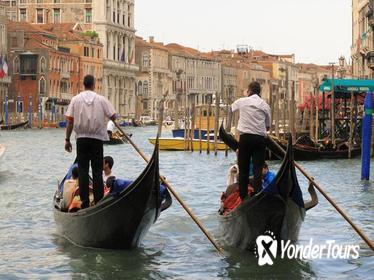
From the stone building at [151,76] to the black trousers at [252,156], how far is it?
2183 inches

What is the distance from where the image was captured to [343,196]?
9953mm

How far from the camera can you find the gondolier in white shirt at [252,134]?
5559 mm

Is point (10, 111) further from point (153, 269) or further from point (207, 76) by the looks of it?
point (153, 269)

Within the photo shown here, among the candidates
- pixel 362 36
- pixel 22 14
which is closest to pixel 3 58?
pixel 22 14

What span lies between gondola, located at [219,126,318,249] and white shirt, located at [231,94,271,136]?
1.22 ft

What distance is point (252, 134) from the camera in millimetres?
5559

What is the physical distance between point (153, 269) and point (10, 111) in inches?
1566

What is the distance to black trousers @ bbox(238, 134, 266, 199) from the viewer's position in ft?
18.3

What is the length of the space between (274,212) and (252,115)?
1.77 feet

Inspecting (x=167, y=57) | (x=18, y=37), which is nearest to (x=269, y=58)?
(x=167, y=57)

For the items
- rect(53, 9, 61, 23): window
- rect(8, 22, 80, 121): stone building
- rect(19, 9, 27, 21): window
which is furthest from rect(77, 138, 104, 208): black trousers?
rect(19, 9, 27, 21): window

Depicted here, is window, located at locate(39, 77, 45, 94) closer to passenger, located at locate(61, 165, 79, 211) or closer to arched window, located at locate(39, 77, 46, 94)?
arched window, located at locate(39, 77, 46, 94)

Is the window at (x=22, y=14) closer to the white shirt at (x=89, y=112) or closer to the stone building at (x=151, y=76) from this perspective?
the stone building at (x=151, y=76)

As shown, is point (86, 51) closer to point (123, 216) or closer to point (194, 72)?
point (194, 72)
